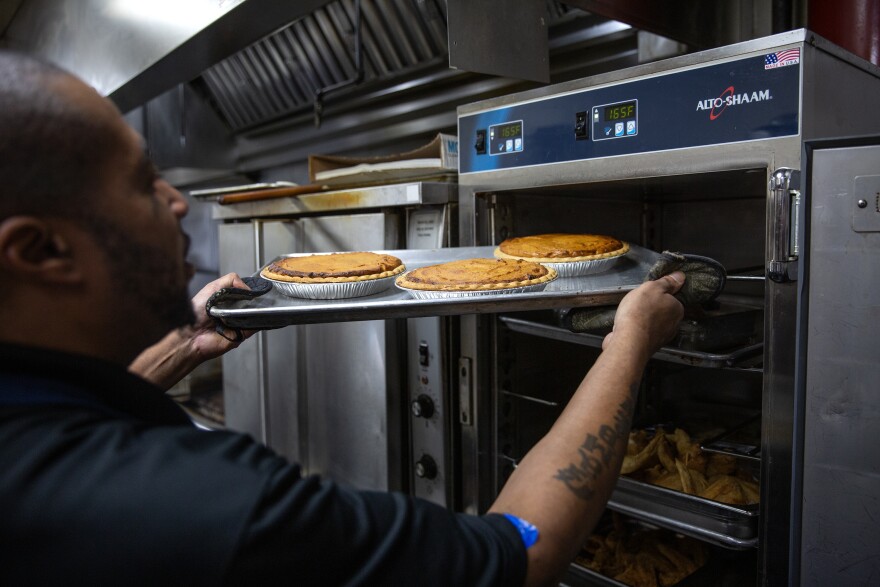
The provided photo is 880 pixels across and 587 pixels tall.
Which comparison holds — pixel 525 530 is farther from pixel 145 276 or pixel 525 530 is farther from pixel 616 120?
pixel 616 120

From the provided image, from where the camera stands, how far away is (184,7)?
2094 mm

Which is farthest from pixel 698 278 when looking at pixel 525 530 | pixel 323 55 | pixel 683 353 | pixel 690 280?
pixel 323 55

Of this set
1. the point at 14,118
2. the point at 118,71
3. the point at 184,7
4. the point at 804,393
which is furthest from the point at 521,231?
the point at 118,71

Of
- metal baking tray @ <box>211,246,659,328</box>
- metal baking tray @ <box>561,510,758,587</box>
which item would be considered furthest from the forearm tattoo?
metal baking tray @ <box>561,510,758,587</box>

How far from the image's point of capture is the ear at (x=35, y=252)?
2.02 ft

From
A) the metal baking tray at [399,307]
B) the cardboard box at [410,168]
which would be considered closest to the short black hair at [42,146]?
the metal baking tray at [399,307]

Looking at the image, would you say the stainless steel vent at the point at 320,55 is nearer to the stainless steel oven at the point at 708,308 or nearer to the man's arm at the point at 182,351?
the stainless steel oven at the point at 708,308

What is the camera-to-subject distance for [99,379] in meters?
0.69

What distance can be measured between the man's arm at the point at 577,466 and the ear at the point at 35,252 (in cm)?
59

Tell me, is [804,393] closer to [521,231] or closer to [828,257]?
[828,257]

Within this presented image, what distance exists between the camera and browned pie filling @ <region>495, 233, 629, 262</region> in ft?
5.21

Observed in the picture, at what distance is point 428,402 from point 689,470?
2.60 ft

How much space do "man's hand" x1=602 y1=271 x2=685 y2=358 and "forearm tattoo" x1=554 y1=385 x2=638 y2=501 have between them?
17 cm

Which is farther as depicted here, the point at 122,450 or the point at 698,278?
the point at 698,278
